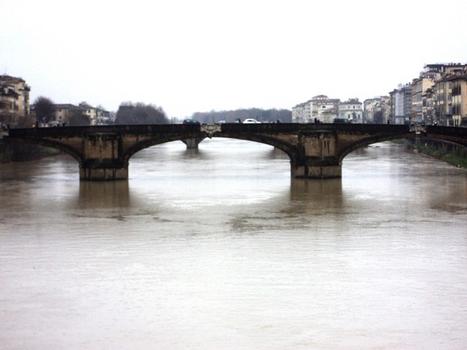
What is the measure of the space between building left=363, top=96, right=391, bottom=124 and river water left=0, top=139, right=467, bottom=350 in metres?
93.3

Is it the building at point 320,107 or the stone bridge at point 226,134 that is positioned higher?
the building at point 320,107

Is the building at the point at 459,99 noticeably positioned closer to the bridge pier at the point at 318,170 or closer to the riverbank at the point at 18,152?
the bridge pier at the point at 318,170

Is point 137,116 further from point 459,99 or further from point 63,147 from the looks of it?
point 63,147

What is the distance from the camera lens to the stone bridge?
39.5 metres

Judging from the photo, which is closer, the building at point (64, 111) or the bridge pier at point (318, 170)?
the bridge pier at point (318, 170)

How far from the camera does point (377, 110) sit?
144 m

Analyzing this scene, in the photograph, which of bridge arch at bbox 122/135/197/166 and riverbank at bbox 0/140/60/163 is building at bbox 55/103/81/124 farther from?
bridge arch at bbox 122/135/197/166

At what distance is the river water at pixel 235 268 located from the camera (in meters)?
13.4

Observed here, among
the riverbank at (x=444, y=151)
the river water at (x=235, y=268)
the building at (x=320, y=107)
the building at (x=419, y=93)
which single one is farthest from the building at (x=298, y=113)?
the river water at (x=235, y=268)

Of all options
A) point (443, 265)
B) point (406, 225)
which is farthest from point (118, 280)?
point (406, 225)

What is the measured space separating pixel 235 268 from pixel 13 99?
2525 inches

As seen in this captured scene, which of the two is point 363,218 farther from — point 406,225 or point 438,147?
point 438,147

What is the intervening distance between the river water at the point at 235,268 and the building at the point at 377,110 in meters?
93.3

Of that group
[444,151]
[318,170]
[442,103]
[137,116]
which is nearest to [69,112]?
[137,116]
